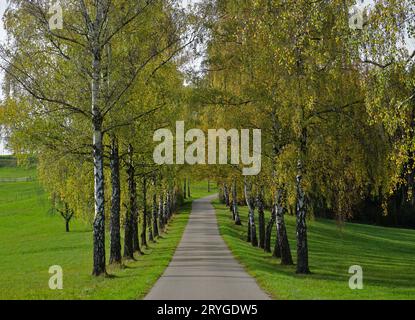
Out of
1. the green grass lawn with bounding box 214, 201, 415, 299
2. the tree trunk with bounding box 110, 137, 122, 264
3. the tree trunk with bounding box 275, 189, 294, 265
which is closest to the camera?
the green grass lawn with bounding box 214, 201, 415, 299

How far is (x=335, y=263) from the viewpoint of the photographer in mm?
28797

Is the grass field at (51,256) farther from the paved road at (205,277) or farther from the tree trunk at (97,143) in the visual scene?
the tree trunk at (97,143)

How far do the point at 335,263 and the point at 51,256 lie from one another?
20.7 metres

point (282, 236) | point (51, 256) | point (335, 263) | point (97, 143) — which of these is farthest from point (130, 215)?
point (51, 256)

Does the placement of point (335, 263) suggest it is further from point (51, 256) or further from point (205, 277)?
point (51, 256)

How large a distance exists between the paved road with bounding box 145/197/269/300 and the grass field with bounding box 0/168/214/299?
0.57m

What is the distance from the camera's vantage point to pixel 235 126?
22641 mm

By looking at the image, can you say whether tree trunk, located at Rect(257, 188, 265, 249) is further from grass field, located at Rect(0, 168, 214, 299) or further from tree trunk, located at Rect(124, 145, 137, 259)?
tree trunk, located at Rect(124, 145, 137, 259)

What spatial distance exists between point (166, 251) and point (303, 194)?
38.2 feet

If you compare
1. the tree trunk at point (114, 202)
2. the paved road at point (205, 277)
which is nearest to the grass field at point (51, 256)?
the paved road at point (205, 277)

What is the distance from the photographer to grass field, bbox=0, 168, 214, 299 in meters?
15.0

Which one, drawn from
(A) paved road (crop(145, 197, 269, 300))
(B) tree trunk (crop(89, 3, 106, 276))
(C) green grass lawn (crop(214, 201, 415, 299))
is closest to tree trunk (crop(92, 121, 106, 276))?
(B) tree trunk (crop(89, 3, 106, 276))

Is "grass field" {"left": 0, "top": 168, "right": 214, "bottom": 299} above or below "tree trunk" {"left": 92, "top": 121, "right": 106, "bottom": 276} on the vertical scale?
below
